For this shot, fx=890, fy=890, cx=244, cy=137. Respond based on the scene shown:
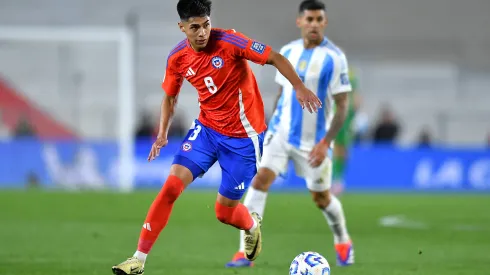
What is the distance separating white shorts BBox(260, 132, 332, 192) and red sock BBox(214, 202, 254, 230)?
0.91 metres

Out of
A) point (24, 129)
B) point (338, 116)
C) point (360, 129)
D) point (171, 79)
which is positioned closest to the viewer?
point (171, 79)

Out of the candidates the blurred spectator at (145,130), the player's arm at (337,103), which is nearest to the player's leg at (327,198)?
the player's arm at (337,103)

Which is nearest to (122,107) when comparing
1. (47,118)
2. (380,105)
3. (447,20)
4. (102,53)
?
(47,118)

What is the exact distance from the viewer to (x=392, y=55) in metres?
29.1

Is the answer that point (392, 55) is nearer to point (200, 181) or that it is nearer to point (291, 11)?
point (291, 11)

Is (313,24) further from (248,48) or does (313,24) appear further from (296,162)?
(248,48)

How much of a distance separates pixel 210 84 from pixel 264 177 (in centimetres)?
149

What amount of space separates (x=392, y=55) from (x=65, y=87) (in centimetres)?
1065

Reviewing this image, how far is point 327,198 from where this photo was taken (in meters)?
7.91

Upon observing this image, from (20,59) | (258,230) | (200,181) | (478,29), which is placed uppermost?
(478,29)

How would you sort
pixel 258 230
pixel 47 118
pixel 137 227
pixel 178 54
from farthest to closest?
pixel 47 118 → pixel 137 227 → pixel 258 230 → pixel 178 54

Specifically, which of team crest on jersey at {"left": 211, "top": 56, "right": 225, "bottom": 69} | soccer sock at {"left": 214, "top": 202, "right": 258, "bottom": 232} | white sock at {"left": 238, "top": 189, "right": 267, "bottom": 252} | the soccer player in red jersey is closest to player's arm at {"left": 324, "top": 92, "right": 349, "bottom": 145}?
white sock at {"left": 238, "top": 189, "right": 267, "bottom": 252}

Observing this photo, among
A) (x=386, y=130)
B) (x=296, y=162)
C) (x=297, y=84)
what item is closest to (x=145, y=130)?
(x=386, y=130)

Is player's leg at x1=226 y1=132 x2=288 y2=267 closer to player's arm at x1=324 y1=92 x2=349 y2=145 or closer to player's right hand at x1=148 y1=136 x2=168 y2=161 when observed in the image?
player's arm at x1=324 y1=92 x2=349 y2=145
